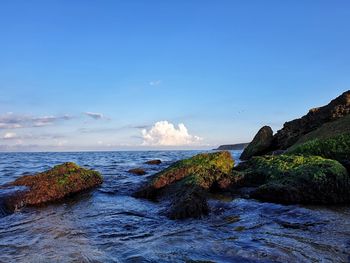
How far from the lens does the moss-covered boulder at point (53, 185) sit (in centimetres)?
1022

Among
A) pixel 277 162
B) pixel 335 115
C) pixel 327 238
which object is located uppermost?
pixel 335 115

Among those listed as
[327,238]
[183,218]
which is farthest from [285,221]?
[183,218]

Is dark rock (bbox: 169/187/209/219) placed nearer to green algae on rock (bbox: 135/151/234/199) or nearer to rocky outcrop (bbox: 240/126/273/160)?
green algae on rock (bbox: 135/151/234/199)

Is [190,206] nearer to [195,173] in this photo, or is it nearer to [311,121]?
[195,173]

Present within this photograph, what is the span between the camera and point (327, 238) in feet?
20.2

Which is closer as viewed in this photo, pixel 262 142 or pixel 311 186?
pixel 311 186

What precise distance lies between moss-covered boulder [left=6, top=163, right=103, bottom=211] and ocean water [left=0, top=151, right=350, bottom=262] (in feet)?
2.04

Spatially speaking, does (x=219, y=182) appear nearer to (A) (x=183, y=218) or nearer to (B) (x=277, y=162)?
(B) (x=277, y=162)

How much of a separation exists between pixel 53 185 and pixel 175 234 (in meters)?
5.83

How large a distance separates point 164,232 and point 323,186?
456 centimetres

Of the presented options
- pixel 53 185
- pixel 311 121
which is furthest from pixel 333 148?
pixel 311 121

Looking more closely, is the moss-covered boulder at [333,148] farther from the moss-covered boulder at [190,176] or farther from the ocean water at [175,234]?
the ocean water at [175,234]

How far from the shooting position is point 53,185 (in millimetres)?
11117

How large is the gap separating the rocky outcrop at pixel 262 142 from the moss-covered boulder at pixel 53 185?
1644 centimetres
